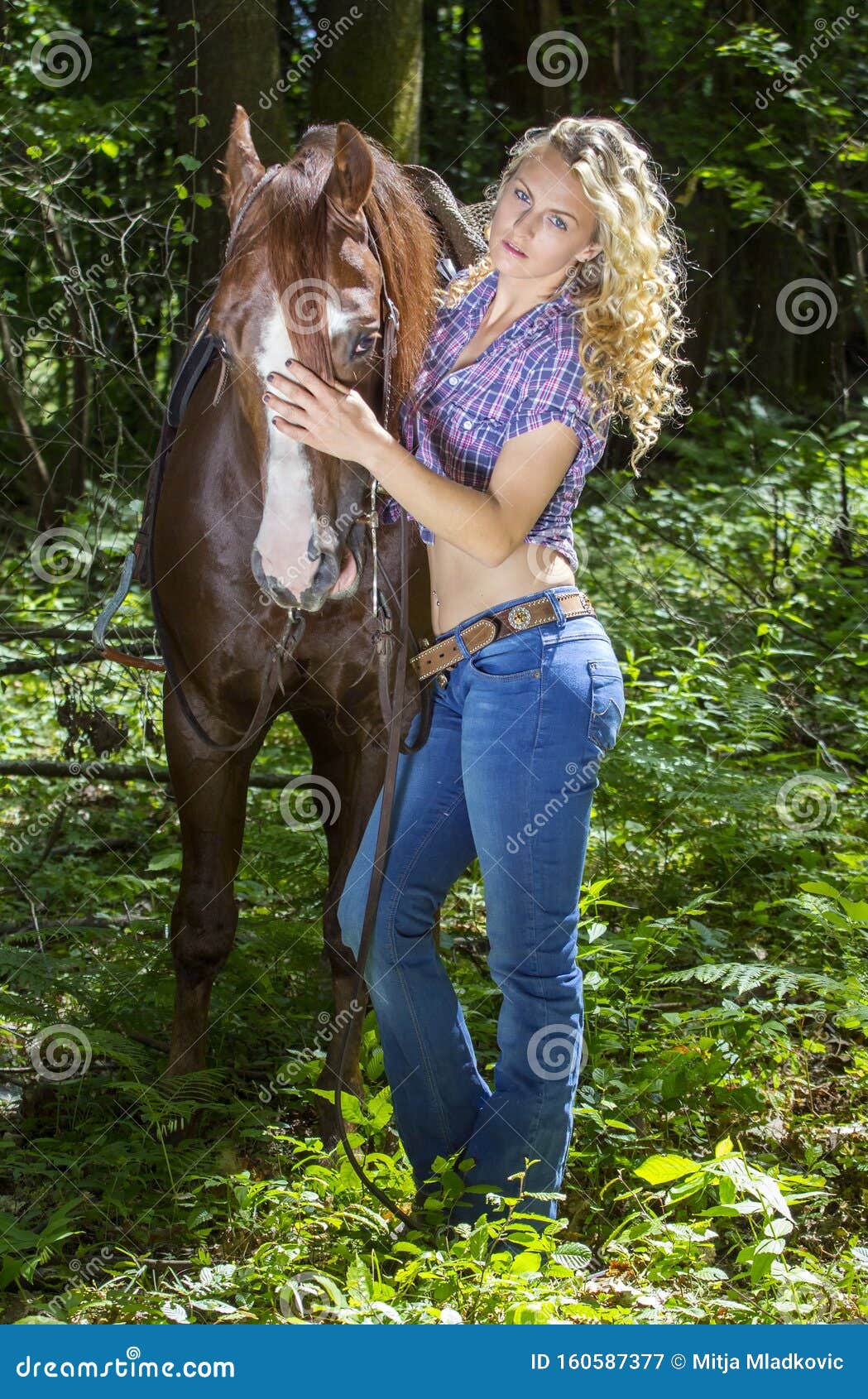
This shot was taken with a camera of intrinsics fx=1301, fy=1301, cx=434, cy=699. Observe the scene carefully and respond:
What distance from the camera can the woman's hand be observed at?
2.16m

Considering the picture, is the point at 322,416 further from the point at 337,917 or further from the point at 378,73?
the point at 378,73

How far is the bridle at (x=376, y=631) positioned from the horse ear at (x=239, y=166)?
4 cm

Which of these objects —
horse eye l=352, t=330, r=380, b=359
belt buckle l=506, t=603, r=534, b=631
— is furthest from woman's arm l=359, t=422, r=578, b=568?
horse eye l=352, t=330, r=380, b=359

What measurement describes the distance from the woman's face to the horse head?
0.98 ft

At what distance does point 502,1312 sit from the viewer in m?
2.24

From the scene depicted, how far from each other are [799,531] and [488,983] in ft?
12.8

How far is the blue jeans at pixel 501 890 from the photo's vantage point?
2396 millimetres

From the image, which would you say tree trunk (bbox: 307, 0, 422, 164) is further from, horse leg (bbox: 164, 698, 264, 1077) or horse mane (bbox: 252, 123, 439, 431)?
horse leg (bbox: 164, 698, 264, 1077)

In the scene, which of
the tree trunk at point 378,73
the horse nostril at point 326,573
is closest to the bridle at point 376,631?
the horse nostril at point 326,573

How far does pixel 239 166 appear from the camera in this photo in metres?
2.80

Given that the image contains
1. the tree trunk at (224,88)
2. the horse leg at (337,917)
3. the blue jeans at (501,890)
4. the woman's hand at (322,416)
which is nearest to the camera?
the woman's hand at (322,416)

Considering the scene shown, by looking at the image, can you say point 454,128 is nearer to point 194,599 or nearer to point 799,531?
point 799,531

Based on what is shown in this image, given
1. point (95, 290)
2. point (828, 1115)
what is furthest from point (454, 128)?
point (828, 1115)

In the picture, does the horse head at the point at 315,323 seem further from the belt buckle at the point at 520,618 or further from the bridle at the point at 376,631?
the belt buckle at the point at 520,618
